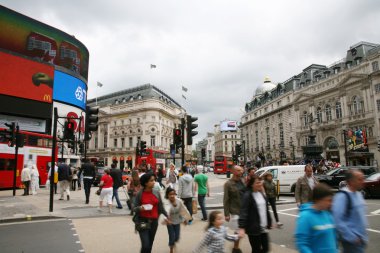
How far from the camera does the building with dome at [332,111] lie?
4634cm

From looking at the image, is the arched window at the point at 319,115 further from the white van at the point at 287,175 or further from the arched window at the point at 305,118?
the white van at the point at 287,175

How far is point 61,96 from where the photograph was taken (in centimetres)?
4469

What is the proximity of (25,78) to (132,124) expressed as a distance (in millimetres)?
38682

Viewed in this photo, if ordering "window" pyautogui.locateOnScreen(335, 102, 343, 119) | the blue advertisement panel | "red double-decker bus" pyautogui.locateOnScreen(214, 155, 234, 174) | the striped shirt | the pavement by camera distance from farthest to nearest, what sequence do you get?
"red double-decker bus" pyautogui.locateOnScreen(214, 155, 234, 174) < "window" pyautogui.locateOnScreen(335, 102, 343, 119) < the blue advertisement panel < the pavement < the striped shirt

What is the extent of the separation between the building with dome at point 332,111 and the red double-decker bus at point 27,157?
25.9m

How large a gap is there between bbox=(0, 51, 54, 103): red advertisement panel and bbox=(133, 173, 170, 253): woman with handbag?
38.8 metres

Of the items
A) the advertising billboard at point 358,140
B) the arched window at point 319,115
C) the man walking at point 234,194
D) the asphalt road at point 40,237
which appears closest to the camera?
the man walking at point 234,194

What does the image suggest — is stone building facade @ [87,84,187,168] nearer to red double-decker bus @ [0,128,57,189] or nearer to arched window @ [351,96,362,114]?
arched window @ [351,96,362,114]

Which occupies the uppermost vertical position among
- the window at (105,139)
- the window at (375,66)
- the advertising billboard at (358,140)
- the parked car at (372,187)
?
the window at (375,66)

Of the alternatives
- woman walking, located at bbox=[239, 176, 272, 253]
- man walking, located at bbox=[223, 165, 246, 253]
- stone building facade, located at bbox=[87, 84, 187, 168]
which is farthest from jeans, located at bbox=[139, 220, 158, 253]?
stone building facade, located at bbox=[87, 84, 187, 168]

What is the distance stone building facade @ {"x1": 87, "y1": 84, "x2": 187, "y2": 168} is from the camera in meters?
74.5

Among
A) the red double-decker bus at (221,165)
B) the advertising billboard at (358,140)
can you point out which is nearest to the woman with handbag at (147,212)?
the advertising billboard at (358,140)

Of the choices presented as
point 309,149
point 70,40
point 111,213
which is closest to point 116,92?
point 70,40

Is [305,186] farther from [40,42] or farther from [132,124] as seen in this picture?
[132,124]
